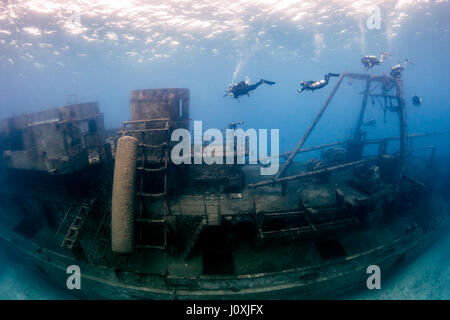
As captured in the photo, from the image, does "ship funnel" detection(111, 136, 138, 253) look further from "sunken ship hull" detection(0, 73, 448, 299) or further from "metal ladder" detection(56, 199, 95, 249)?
"metal ladder" detection(56, 199, 95, 249)

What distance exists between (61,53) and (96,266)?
4145cm

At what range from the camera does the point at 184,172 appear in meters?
9.20

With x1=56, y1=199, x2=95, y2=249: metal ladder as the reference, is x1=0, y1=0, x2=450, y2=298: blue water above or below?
above

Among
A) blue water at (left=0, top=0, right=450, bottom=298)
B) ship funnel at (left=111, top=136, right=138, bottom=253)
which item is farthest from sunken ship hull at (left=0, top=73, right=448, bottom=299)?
blue water at (left=0, top=0, right=450, bottom=298)

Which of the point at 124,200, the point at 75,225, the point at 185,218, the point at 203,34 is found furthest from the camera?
the point at 203,34

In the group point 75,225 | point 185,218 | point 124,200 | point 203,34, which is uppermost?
point 203,34

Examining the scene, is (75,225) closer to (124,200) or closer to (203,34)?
(124,200)

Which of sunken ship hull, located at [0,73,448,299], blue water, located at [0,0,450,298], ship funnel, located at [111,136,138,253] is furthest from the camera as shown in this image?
blue water, located at [0,0,450,298]

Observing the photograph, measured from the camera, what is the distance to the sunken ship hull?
7043 millimetres

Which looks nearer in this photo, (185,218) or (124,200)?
(124,200)

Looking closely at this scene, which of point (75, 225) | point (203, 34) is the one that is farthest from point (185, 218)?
point (203, 34)

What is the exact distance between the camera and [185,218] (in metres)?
7.36
